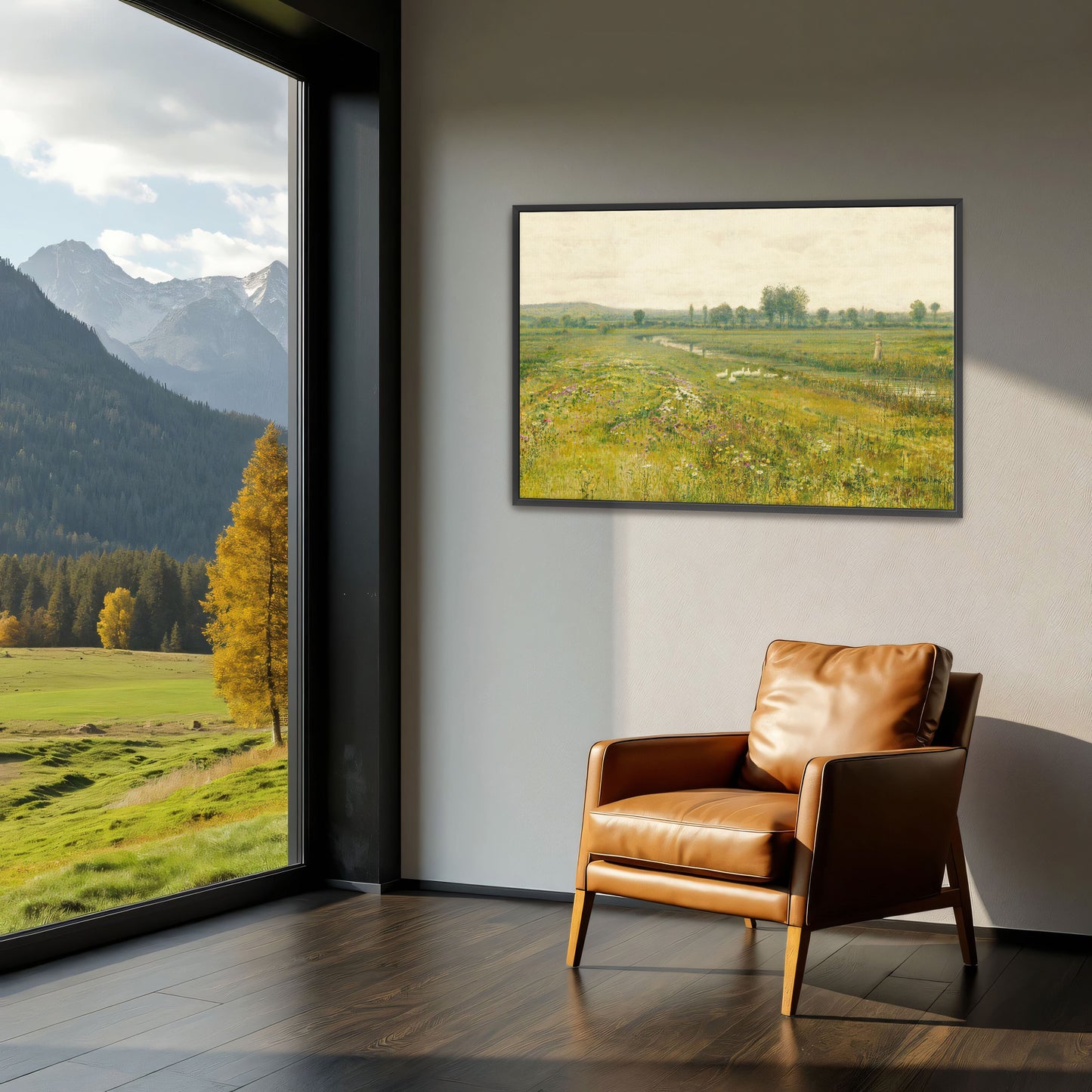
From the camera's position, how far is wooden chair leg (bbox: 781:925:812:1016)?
2812mm

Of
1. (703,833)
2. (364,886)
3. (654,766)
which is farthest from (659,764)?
(364,886)

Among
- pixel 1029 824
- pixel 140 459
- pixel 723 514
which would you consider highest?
pixel 140 459

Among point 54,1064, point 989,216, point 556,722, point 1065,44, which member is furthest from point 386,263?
point 54,1064

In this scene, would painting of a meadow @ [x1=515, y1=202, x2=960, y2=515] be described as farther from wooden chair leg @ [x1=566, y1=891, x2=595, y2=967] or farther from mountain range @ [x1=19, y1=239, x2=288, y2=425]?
wooden chair leg @ [x1=566, y1=891, x2=595, y2=967]

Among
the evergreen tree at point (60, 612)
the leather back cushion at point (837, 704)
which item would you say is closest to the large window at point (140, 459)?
the evergreen tree at point (60, 612)

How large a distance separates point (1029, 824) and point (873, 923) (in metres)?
0.54

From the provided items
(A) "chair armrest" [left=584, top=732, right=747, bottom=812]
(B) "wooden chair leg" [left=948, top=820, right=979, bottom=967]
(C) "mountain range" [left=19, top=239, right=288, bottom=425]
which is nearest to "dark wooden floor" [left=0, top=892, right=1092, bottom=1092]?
(B) "wooden chair leg" [left=948, top=820, right=979, bottom=967]

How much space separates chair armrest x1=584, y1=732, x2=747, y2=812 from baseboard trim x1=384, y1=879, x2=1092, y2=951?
1.04 feet

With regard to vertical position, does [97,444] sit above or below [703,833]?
above

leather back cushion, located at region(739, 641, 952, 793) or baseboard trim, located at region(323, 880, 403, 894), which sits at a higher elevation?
leather back cushion, located at region(739, 641, 952, 793)

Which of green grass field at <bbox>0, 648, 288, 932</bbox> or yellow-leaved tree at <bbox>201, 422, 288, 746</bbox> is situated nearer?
green grass field at <bbox>0, 648, 288, 932</bbox>

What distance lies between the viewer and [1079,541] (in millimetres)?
3521

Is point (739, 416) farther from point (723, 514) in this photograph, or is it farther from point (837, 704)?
point (837, 704)

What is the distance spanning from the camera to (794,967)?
281 cm
